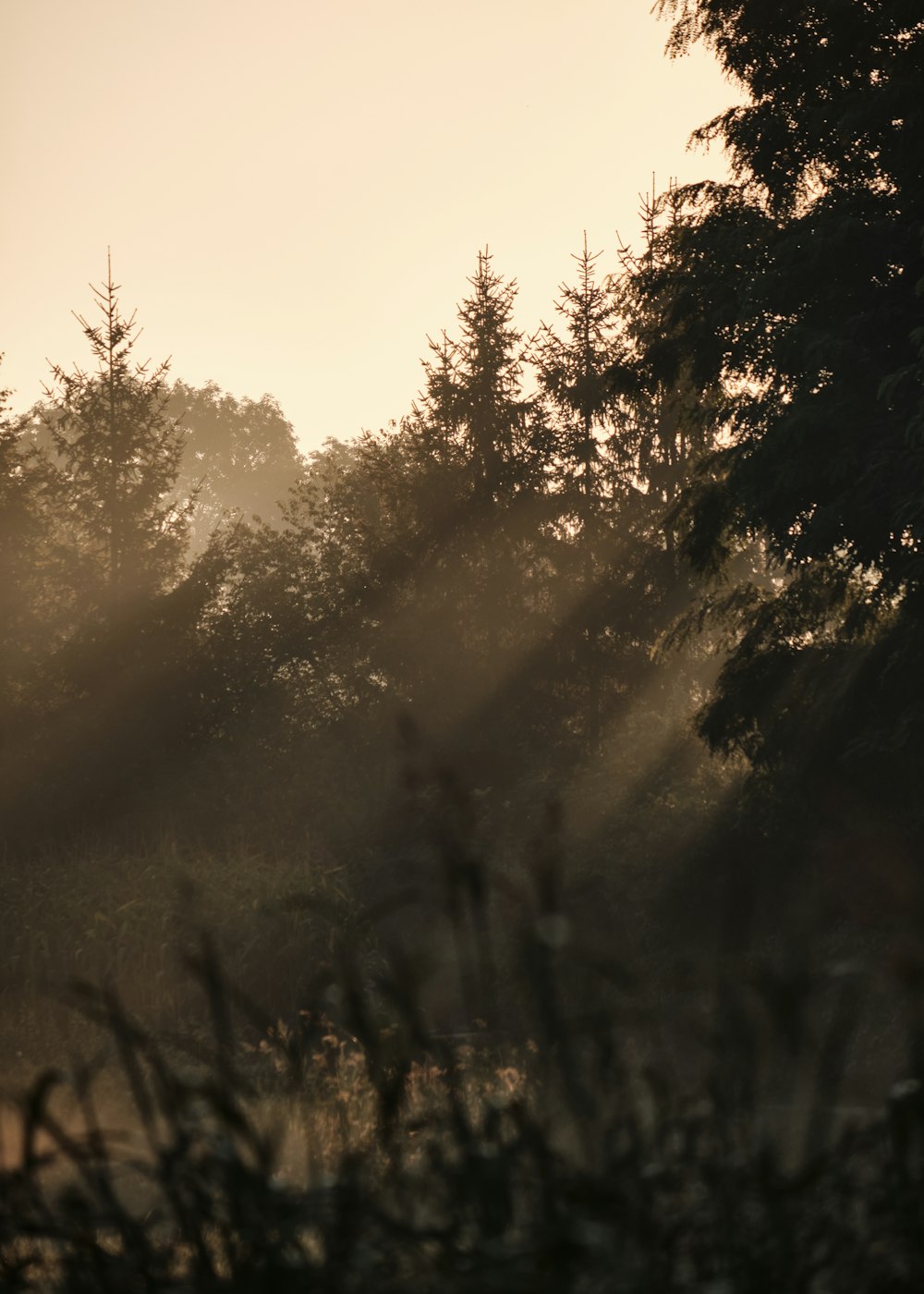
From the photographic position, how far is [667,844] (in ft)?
56.5

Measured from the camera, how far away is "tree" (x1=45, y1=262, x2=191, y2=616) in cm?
2381

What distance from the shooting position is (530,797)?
71.2 ft

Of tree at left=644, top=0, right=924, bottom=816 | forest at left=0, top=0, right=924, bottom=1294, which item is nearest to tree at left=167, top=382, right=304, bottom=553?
forest at left=0, top=0, right=924, bottom=1294

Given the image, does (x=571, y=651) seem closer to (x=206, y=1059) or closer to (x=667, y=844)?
(x=667, y=844)

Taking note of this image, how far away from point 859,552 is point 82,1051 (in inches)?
356

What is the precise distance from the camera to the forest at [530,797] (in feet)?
5.98

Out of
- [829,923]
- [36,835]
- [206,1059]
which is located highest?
[36,835]

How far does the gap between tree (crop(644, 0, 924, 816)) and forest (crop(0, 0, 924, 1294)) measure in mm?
58

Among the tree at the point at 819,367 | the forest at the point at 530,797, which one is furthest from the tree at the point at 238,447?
the tree at the point at 819,367

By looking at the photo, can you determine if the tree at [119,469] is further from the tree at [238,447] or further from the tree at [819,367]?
the tree at [238,447]

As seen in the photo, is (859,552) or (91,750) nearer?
(859,552)

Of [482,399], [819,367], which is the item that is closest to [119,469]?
[482,399]

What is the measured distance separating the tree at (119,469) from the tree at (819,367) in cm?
1219

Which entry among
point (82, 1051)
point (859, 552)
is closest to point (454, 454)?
point (859, 552)
